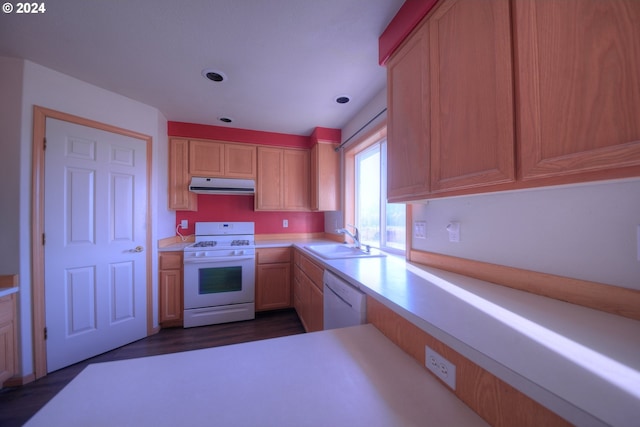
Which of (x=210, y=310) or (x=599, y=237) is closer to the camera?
(x=599, y=237)

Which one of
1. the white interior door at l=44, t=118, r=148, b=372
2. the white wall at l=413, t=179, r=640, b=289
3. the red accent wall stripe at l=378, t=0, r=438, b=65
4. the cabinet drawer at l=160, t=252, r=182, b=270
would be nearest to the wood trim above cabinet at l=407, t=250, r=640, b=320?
the white wall at l=413, t=179, r=640, b=289

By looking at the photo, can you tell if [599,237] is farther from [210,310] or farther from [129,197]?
[129,197]

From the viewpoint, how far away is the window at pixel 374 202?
1.99m

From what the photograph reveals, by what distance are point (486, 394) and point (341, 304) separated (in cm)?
80

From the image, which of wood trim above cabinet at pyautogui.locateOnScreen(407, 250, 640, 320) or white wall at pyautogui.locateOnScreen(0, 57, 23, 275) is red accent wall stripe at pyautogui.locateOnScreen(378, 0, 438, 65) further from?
white wall at pyautogui.locateOnScreen(0, 57, 23, 275)

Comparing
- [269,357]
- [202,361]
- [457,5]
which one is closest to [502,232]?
[457,5]

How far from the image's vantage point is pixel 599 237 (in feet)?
2.30

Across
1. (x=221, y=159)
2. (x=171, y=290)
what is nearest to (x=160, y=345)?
(x=171, y=290)

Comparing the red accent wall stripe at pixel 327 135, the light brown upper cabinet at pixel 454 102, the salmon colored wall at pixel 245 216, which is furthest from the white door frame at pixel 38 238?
the light brown upper cabinet at pixel 454 102

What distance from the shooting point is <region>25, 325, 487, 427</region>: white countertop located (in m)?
0.50

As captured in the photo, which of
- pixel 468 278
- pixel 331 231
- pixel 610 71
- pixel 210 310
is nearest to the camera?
pixel 610 71

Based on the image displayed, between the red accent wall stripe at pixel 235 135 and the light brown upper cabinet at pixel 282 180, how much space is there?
0.10 m

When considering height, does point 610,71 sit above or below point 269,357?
above

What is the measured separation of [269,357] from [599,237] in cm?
118
